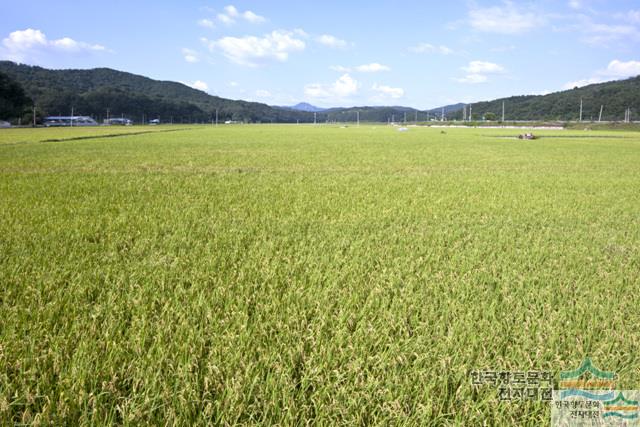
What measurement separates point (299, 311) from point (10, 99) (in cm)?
10522

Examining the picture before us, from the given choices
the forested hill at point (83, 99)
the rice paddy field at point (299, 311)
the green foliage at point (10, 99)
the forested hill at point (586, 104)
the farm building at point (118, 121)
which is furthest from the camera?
the farm building at point (118, 121)

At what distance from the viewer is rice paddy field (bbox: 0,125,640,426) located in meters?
1.94

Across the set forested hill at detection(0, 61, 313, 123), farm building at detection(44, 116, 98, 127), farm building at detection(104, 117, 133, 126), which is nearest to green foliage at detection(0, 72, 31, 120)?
farm building at detection(44, 116, 98, 127)

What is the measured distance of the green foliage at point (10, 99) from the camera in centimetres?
8044

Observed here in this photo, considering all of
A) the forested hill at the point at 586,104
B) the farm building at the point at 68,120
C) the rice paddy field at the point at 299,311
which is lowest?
the rice paddy field at the point at 299,311

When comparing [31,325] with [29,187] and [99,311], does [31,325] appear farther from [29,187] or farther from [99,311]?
[29,187]

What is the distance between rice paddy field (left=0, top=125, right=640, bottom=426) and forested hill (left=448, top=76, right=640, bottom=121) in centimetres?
13436

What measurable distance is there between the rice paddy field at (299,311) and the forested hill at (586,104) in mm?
134356

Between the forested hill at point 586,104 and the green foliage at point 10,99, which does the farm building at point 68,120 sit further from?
the forested hill at point 586,104

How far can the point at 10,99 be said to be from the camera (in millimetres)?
83750

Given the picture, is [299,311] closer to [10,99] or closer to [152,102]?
[10,99]

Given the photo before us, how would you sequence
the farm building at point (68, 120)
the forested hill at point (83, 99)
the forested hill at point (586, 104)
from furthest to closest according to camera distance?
1. the forested hill at point (83, 99)
2. the forested hill at point (586, 104)
3. the farm building at point (68, 120)

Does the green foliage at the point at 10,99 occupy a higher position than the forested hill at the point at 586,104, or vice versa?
the forested hill at the point at 586,104

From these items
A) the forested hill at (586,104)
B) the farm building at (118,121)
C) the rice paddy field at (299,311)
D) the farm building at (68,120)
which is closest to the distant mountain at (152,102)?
the forested hill at (586,104)
